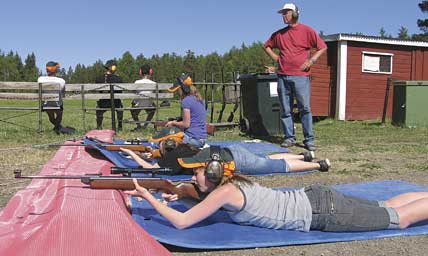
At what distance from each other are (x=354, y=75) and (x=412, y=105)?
16.1ft

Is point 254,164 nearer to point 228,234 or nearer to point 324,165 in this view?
point 324,165

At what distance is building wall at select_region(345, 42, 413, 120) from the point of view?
17609 mm

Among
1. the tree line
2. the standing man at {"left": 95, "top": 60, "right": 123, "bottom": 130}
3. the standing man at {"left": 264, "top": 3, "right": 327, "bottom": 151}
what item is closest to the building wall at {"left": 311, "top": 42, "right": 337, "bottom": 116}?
the standing man at {"left": 95, "top": 60, "right": 123, "bottom": 130}

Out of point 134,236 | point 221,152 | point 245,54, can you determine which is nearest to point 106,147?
point 221,152

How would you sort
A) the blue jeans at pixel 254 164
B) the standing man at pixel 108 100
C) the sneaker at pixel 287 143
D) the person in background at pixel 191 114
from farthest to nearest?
the standing man at pixel 108 100 < the sneaker at pixel 287 143 < the person in background at pixel 191 114 < the blue jeans at pixel 254 164

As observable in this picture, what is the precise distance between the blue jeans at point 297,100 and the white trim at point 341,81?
30.0 feet

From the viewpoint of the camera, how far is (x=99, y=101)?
39.6ft

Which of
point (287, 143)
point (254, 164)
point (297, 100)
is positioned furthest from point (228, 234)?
point (297, 100)

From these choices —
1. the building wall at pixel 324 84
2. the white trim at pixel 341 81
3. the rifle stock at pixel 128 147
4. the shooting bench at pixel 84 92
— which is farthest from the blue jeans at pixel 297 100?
the white trim at pixel 341 81

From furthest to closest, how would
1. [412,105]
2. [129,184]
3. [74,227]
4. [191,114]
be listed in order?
1. [412,105]
2. [191,114]
3. [129,184]
4. [74,227]

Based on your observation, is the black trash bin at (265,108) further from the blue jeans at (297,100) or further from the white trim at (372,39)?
the white trim at (372,39)

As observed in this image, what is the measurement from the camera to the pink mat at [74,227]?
294cm

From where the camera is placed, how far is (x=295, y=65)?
853 centimetres

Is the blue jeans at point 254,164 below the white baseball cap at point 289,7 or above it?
below
